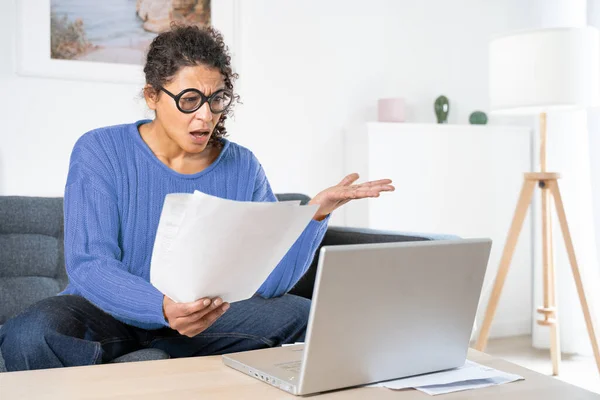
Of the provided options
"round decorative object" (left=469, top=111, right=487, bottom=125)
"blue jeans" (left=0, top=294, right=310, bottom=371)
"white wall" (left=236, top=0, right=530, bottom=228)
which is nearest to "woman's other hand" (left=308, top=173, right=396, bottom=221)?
"blue jeans" (left=0, top=294, right=310, bottom=371)

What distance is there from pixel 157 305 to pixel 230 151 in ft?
2.16

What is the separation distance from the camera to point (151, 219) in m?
1.71

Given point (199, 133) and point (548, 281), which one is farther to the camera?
point (548, 281)

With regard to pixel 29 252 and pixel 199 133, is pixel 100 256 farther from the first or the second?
pixel 29 252

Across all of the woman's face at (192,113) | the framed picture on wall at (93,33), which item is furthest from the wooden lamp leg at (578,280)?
the woman's face at (192,113)

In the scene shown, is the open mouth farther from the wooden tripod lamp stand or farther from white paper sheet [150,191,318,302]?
the wooden tripod lamp stand

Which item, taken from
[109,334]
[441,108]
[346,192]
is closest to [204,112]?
[346,192]

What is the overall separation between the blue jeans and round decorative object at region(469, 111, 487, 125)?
222cm

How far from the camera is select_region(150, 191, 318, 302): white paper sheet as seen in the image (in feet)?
3.22

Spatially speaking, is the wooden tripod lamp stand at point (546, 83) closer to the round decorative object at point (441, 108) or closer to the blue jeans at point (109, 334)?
the round decorative object at point (441, 108)

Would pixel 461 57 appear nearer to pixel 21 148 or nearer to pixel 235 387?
pixel 21 148

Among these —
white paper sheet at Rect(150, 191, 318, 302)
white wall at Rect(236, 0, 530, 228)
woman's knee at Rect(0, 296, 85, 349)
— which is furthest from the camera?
white wall at Rect(236, 0, 530, 228)

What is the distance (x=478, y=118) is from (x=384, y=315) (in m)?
2.82

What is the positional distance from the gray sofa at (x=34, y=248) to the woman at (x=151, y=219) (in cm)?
55
